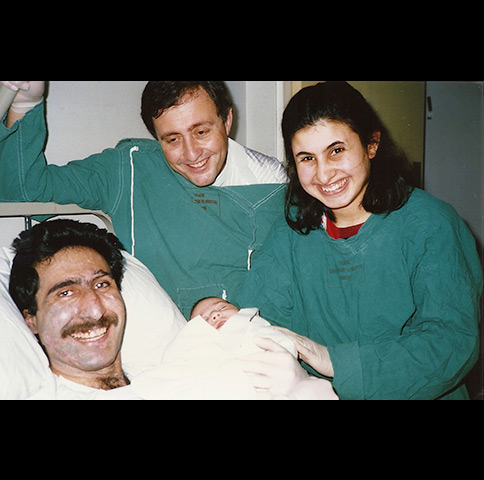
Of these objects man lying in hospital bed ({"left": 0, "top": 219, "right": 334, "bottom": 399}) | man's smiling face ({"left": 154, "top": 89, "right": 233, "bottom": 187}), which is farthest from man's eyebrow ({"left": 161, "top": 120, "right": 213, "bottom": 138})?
man lying in hospital bed ({"left": 0, "top": 219, "right": 334, "bottom": 399})

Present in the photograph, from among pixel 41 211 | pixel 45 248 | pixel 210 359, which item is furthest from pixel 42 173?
pixel 210 359

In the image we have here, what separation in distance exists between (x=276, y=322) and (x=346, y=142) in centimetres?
51

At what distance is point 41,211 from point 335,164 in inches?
30.6

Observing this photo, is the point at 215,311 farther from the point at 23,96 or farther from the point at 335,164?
the point at 23,96

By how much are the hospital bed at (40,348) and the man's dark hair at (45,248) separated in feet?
0.10

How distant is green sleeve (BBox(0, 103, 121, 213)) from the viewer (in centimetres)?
110

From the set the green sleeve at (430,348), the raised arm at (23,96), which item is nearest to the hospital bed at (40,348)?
the raised arm at (23,96)

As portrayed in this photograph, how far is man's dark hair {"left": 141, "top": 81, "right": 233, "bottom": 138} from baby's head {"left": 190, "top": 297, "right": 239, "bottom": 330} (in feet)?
1.72

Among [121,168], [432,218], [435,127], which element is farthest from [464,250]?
[121,168]

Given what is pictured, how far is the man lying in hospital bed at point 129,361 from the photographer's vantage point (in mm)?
970

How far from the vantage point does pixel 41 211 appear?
1.18m
